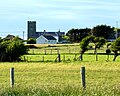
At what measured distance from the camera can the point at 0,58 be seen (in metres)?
58.3

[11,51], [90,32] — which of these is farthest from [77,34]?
[11,51]

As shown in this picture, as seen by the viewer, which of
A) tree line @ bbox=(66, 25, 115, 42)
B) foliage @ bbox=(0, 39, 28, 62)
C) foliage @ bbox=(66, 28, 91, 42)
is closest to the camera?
foliage @ bbox=(0, 39, 28, 62)

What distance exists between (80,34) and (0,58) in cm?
10392

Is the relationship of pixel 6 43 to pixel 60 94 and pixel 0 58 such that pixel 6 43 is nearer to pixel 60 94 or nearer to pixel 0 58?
pixel 0 58

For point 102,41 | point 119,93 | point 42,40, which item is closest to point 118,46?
point 102,41

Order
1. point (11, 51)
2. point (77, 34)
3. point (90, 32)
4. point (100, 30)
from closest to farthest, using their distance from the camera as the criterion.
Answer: point (11, 51) → point (100, 30) → point (90, 32) → point (77, 34)

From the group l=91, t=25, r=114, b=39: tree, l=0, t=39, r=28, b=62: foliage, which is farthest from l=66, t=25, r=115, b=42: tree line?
l=0, t=39, r=28, b=62: foliage

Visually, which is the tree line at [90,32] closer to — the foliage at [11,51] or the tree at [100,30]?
the tree at [100,30]

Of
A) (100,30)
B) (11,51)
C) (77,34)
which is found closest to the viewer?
(11,51)

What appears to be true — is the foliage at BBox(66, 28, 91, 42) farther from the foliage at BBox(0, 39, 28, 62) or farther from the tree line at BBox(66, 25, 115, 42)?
the foliage at BBox(0, 39, 28, 62)

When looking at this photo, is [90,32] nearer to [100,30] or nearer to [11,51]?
[100,30]

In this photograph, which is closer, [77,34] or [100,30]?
[100,30]

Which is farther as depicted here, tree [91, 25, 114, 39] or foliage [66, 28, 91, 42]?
foliage [66, 28, 91, 42]

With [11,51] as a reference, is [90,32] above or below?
above
